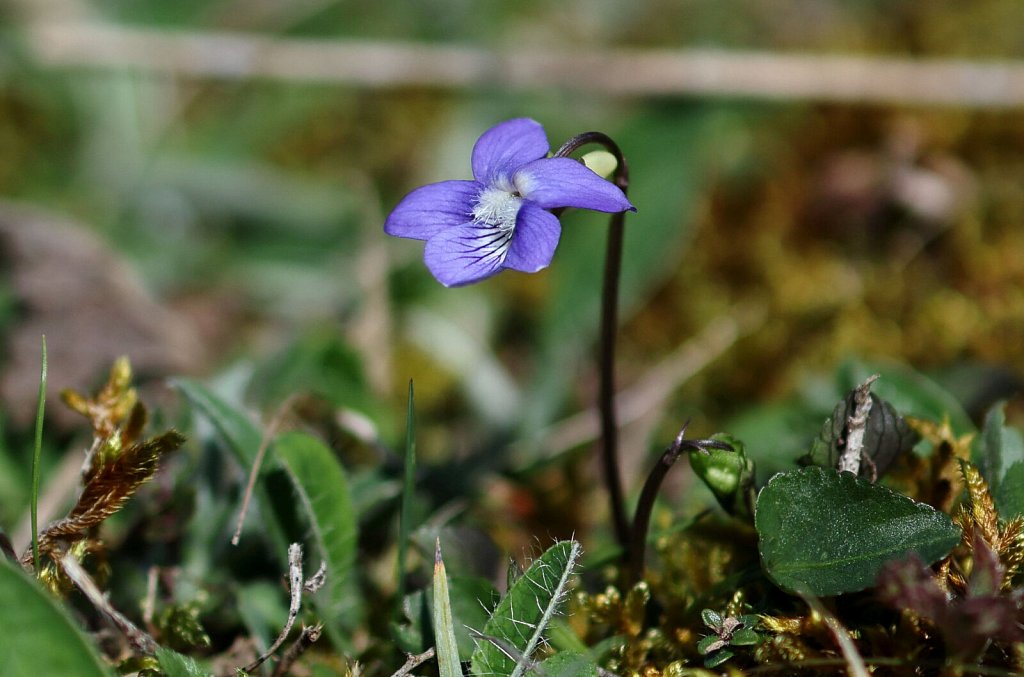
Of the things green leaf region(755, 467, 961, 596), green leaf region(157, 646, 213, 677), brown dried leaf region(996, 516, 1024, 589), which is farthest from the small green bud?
green leaf region(157, 646, 213, 677)

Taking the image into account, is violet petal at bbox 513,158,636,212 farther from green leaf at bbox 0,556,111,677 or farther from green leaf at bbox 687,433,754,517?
green leaf at bbox 0,556,111,677

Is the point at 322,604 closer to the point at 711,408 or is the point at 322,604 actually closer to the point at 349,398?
the point at 349,398

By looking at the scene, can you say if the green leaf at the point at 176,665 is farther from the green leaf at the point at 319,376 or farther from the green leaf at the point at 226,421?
the green leaf at the point at 319,376

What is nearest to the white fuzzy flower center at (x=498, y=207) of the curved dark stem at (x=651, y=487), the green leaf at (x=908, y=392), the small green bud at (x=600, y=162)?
the small green bud at (x=600, y=162)

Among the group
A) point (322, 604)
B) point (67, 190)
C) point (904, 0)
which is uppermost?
point (904, 0)

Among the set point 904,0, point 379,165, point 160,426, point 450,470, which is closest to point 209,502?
point 160,426
